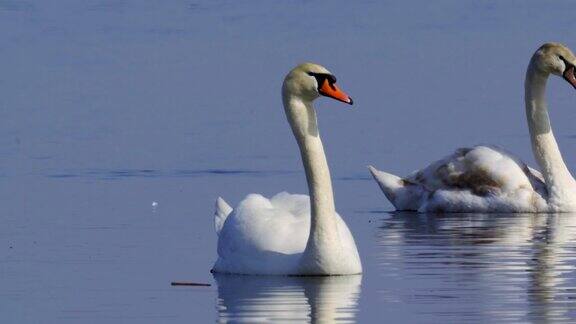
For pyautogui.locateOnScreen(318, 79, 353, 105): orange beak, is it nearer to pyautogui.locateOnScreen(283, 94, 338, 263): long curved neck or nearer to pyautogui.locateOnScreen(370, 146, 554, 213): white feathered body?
pyautogui.locateOnScreen(283, 94, 338, 263): long curved neck

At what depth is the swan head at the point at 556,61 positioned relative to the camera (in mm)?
18375

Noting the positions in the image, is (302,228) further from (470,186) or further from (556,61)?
(556,61)

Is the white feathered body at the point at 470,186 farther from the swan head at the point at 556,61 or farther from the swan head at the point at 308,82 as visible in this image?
the swan head at the point at 308,82

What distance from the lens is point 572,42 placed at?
27.2 m

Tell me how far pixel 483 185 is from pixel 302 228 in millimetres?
4545

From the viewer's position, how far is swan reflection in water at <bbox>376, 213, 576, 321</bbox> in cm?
1155

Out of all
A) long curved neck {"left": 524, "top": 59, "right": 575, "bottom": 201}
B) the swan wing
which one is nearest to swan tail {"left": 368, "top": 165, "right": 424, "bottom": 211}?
long curved neck {"left": 524, "top": 59, "right": 575, "bottom": 201}

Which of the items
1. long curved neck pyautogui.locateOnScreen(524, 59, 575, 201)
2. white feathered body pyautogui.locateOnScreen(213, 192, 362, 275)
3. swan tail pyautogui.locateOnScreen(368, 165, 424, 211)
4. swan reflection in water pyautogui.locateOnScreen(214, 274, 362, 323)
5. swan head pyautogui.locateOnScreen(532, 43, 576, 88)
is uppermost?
swan head pyautogui.locateOnScreen(532, 43, 576, 88)

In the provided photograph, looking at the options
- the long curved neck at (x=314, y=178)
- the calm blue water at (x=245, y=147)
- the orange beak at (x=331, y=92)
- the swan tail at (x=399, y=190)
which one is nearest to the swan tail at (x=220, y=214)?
the calm blue water at (x=245, y=147)

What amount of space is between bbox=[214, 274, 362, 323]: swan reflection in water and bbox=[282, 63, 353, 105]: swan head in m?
1.09

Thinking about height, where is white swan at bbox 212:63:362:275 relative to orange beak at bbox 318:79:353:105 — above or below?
below

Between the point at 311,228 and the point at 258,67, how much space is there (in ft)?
45.1

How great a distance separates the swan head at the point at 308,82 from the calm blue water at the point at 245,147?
1.10 metres

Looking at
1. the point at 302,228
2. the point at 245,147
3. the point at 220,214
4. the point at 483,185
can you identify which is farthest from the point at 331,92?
the point at 245,147
